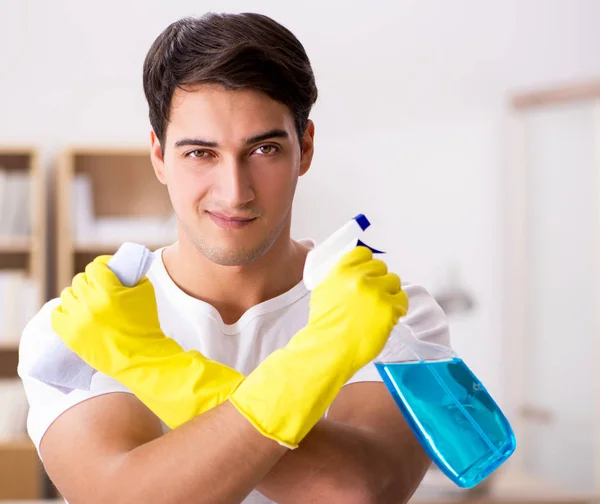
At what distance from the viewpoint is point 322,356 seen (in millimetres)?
934

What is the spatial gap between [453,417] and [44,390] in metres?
0.53

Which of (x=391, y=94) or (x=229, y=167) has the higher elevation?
(x=391, y=94)

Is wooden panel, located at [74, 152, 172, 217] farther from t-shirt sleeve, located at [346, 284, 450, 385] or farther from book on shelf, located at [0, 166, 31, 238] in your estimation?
t-shirt sleeve, located at [346, 284, 450, 385]

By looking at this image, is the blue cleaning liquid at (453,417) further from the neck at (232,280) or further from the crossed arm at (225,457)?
the neck at (232,280)

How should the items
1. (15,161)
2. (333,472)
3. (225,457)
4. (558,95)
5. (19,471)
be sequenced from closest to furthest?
(225,457) → (333,472) → (19,471) → (15,161) → (558,95)

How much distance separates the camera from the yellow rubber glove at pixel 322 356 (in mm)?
919

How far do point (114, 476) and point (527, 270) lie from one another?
3072mm

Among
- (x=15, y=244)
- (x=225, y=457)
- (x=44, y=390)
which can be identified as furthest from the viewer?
(x=15, y=244)

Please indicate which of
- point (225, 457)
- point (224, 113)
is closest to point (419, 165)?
point (224, 113)

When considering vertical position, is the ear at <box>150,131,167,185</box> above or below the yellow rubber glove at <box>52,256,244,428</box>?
above

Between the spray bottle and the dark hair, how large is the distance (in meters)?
0.25

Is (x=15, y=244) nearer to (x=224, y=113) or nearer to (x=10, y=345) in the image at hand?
(x=10, y=345)

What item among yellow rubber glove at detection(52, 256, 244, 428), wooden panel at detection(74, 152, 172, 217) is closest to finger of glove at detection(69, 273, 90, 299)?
yellow rubber glove at detection(52, 256, 244, 428)

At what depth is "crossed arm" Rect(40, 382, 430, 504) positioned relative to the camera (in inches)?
36.9
